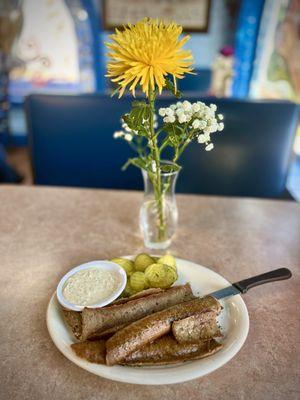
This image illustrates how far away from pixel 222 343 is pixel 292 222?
68 cm

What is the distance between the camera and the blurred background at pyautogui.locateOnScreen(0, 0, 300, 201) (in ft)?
6.05

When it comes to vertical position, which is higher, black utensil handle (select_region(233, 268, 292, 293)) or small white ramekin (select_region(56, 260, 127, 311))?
small white ramekin (select_region(56, 260, 127, 311))

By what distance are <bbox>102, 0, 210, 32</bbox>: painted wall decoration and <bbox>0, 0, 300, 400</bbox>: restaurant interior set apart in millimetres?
3355

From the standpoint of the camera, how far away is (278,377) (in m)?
0.69

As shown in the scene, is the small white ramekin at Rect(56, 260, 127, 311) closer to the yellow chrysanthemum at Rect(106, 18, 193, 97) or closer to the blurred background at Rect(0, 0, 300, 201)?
the yellow chrysanthemum at Rect(106, 18, 193, 97)

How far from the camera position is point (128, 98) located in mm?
1858

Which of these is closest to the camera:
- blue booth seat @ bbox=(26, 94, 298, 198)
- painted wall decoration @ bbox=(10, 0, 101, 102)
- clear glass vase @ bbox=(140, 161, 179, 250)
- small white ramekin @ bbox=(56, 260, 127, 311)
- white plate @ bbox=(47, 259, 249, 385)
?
white plate @ bbox=(47, 259, 249, 385)

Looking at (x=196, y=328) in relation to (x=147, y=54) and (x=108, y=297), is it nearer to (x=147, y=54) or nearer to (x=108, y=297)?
(x=108, y=297)

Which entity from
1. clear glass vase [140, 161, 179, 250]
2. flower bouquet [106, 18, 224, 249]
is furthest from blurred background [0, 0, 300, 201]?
flower bouquet [106, 18, 224, 249]

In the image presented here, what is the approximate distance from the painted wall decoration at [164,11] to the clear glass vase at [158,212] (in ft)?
13.7

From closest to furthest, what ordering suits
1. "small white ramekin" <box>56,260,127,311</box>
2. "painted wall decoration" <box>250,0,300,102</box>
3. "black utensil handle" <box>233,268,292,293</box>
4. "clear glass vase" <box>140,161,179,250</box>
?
"small white ramekin" <box>56,260,127,311</box>
"black utensil handle" <box>233,268,292,293</box>
"clear glass vase" <box>140,161,179,250</box>
"painted wall decoration" <box>250,0,300,102</box>

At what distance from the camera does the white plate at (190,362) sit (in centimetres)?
65

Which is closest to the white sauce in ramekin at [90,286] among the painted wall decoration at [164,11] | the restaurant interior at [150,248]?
the restaurant interior at [150,248]

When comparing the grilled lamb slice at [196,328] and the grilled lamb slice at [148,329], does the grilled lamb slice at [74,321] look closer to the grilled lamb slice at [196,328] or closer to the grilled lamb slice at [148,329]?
the grilled lamb slice at [148,329]
